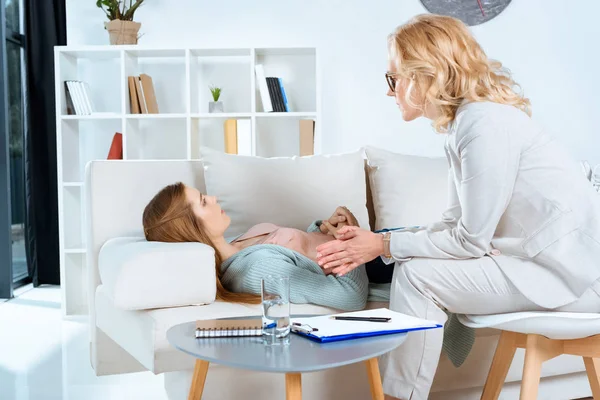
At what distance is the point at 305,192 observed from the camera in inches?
99.5

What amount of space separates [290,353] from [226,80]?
3.47m

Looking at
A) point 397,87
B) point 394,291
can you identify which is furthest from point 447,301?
point 397,87

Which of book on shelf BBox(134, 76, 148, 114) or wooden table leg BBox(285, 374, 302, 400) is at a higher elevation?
book on shelf BBox(134, 76, 148, 114)

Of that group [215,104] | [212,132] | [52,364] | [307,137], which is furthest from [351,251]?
[212,132]

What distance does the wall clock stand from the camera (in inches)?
185

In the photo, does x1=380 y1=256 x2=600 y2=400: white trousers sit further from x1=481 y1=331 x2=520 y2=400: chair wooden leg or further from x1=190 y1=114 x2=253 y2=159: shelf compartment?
x1=190 y1=114 x2=253 y2=159: shelf compartment

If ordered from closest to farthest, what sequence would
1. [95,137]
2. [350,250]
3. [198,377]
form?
[198,377]
[350,250]
[95,137]

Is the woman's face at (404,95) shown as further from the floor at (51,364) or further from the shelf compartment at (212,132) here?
the shelf compartment at (212,132)

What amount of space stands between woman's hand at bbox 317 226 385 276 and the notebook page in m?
0.25

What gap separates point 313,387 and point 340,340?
699 mm

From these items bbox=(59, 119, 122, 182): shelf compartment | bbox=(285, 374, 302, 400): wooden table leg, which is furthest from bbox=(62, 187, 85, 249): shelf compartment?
bbox=(285, 374, 302, 400): wooden table leg

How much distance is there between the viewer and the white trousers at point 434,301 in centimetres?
175

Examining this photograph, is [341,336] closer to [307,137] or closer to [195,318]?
[195,318]

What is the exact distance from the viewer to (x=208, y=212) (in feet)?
7.17
